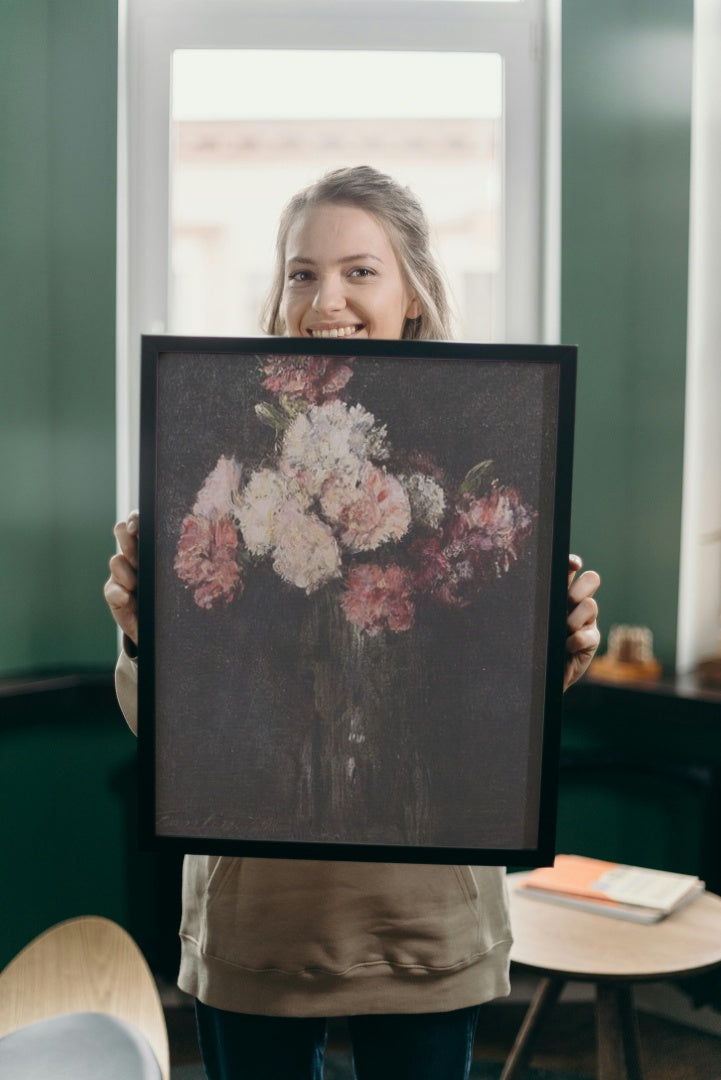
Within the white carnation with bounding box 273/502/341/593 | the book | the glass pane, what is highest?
the glass pane

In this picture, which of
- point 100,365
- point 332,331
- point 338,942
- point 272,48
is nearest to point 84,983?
point 338,942

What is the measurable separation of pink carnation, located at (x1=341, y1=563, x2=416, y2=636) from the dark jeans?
0.42 m

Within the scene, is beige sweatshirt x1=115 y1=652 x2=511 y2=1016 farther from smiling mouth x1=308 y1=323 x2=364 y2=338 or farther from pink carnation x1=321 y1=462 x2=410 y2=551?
smiling mouth x1=308 y1=323 x2=364 y2=338

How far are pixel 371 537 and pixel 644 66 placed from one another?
2.07 metres

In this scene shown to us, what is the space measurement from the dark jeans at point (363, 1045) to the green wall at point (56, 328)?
159 centimetres

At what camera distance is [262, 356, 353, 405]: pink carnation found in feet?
3.14

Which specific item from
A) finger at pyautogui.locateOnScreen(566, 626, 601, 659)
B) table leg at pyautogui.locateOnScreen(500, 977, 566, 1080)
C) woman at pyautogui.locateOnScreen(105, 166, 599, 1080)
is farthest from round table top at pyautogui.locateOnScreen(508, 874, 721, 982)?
finger at pyautogui.locateOnScreen(566, 626, 601, 659)

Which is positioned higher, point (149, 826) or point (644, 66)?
point (644, 66)

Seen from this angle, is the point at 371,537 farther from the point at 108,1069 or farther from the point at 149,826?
the point at 108,1069

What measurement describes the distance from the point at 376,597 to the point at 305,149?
1959mm

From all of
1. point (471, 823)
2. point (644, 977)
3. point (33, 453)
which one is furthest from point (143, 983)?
point (33, 453)

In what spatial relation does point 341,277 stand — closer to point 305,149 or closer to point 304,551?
point 304,551

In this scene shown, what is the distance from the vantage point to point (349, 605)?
97 centimetres

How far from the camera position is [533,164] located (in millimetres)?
2617
